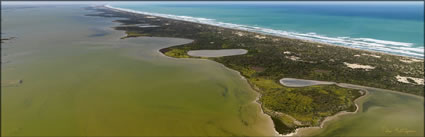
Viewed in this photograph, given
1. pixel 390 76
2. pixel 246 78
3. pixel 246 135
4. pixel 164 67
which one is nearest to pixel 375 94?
pixel 390 76

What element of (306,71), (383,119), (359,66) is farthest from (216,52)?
(383,119)

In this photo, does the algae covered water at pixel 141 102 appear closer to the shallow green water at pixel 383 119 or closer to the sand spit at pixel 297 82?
the shallow green water at pixel 383 119

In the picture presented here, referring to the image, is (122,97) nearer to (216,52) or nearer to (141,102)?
(141,102)

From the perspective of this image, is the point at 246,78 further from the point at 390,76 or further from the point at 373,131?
the point at 390,76

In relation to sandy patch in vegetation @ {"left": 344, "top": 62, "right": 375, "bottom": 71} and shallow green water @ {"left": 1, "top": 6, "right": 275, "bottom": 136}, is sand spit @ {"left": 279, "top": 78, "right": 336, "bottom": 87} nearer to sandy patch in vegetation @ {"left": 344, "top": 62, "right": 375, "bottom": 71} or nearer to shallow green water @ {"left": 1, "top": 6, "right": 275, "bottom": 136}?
shallow green water @ {"left": 1, "top": 6, "right": 275, "bottom": 136}

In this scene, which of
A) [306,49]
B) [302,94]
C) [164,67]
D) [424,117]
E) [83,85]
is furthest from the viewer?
[306,49]

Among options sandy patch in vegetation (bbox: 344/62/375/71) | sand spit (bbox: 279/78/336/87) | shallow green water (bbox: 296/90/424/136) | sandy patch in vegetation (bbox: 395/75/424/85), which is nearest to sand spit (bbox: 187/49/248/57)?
sand spit (bbox: 279/78/336/87)
